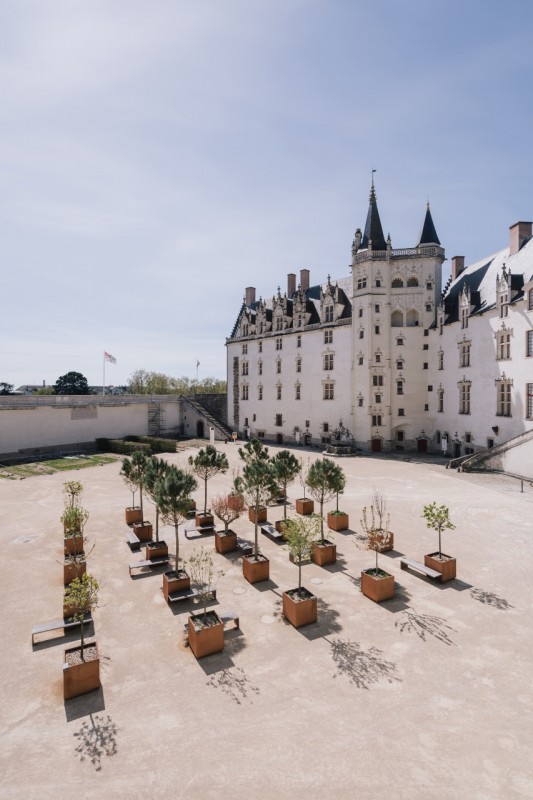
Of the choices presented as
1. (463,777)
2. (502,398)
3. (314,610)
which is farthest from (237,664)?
(502,398)

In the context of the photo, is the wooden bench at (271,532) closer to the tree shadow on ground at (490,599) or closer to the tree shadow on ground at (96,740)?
the tree shadow on ground at (490,599)

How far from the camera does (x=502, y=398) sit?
34.8 m

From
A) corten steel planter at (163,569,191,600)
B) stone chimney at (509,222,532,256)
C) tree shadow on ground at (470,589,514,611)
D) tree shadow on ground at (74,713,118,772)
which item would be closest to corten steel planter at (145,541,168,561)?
corten steel planter at (163,569,191,600)

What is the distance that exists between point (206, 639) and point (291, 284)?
52275 mm

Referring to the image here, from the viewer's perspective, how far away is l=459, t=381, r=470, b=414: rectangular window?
127ft

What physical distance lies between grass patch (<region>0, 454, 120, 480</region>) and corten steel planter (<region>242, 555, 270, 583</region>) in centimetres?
2648

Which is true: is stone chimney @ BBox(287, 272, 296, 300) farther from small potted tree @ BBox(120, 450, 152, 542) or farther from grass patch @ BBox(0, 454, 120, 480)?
small potted tree @ BBox(120, 450, 152, 542)

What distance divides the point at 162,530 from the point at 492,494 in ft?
69.2

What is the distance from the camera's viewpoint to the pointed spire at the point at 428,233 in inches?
1728

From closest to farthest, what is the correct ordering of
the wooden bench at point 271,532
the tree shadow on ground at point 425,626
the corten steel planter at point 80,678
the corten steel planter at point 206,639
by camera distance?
the corten steel planter at point 80,678
the corten steel planter at point 206,639
the tree shadow on ground at point 425,626
the wooden bench at point 271,532

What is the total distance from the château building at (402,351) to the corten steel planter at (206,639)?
3102 cm

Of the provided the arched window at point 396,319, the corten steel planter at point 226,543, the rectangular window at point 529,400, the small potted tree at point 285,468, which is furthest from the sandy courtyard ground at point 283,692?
the arched window at point 396,319

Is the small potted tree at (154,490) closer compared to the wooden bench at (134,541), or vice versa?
the small potted tree at (154,490)

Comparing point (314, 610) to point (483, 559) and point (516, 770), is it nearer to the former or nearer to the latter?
point (516, 770)
